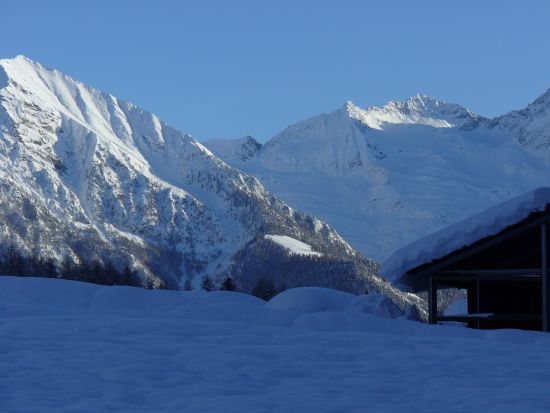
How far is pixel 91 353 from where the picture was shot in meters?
12.1

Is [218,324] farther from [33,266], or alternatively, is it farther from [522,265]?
[33,266]

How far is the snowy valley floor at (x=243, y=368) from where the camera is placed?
9750mm

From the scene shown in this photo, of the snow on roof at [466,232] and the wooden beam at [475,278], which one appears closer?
the snow on roof at [466,232]

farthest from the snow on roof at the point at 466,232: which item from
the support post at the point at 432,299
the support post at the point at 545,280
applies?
the support post at the point at 432,299

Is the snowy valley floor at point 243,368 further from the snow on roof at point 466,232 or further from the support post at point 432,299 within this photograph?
the support post at point 432,299

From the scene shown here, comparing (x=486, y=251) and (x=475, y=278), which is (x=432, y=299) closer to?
(x=486, y=251)

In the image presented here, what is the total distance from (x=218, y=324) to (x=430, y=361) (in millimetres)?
4320

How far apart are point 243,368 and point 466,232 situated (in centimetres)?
1020

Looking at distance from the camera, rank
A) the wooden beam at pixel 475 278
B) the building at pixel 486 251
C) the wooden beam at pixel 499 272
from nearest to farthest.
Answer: the building at pixel 486 251 → the wooden beam at pixel 499 272 → the wooden beam at pixel 475 278

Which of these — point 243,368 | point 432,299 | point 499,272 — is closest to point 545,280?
point 499,272

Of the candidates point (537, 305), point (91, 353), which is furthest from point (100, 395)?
point (537, 305)

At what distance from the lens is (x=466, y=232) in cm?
2077

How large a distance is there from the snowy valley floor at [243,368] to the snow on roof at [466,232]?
3548 mm

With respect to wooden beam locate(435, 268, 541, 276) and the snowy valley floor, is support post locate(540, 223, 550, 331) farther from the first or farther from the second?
the snowy valley floor
